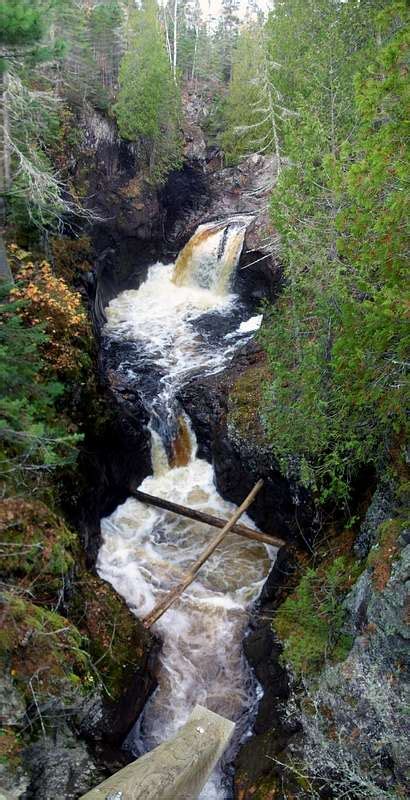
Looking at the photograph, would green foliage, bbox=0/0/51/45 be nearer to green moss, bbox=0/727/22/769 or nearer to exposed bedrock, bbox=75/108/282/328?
green moss, bbox=0/727/22/769

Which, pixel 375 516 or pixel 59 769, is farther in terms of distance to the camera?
pixel 375 516

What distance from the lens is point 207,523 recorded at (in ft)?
41.0

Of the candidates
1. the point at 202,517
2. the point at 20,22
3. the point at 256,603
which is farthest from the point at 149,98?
the point at 256,603

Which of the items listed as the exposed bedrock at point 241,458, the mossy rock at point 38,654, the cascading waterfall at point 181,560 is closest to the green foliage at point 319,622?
the exposed bedrock at point 241,458

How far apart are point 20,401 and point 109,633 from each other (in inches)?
182

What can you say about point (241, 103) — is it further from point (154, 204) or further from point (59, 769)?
point (59, 769)

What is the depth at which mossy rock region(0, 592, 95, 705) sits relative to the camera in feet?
19.2

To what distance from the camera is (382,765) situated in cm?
538

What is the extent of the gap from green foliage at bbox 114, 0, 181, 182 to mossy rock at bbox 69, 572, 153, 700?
66.0 ft

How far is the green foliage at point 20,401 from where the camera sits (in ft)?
20.9

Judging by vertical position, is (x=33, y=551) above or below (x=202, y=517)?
above

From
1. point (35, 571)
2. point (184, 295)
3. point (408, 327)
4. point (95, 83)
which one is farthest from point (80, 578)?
point (95, 83)

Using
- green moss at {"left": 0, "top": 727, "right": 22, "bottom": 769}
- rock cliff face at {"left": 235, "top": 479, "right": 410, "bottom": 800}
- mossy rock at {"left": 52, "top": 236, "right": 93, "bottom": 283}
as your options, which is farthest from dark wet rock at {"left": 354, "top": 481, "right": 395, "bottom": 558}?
mossy rock at {"left": 52, "top": 236, "right": 93, "bottom": 283}

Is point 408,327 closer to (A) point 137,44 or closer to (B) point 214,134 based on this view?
(A) point 137,44
